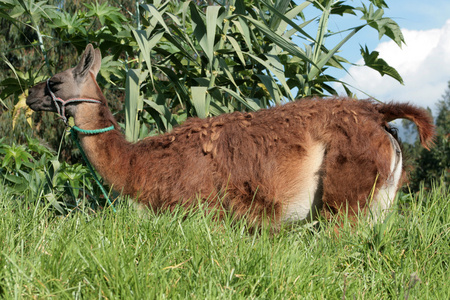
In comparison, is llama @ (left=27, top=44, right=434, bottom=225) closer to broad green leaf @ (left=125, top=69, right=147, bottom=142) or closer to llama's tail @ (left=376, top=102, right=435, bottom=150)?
llama's tail @ (left=376, top=102, right=435, bottom=150)

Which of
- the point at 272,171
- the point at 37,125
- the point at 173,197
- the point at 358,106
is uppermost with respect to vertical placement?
the point at 358,106

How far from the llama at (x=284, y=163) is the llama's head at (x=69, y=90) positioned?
78 cm

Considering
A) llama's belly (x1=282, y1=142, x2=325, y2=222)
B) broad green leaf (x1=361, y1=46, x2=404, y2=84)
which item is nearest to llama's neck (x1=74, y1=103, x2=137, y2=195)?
llama's belly (x1=282, y1=142, x2=325, y2=222)

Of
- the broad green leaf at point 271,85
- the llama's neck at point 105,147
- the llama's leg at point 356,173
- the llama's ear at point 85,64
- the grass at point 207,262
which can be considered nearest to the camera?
the grass at point 207,262

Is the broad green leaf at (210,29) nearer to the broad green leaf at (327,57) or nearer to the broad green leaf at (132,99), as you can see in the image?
the broad green leaf at (132,99)

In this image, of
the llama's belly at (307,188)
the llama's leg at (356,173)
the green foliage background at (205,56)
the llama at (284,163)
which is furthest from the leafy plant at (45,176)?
the llama's leg at (356,173)

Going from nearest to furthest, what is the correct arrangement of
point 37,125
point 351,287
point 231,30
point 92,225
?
1. point 351,287
2. point 92,225
3. point 231,30
4. point 37,125

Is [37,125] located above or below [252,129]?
below

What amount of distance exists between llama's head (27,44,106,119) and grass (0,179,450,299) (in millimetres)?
1270

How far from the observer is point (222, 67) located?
4.50m

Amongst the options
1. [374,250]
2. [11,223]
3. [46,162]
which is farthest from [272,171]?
[46,162]

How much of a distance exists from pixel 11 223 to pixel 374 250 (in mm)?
2111

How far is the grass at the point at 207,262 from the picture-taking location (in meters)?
2.02

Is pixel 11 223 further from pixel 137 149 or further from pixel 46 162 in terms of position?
pixel 46 162
